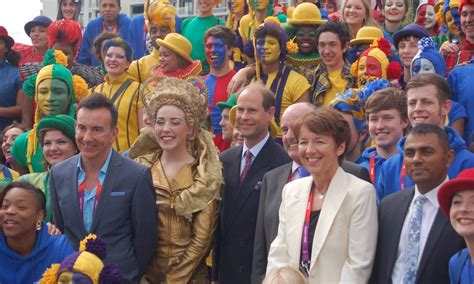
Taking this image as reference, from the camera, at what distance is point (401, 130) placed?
291 inches

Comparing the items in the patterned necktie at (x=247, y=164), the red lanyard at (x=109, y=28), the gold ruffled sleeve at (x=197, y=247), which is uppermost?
the red lanyard at (x=109, y=28)

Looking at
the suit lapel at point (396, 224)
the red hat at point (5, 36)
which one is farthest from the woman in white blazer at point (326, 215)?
the red hat at point (5, 36)

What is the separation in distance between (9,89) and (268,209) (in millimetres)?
5337

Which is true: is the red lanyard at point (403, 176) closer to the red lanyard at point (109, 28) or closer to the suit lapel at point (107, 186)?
the suit lapel at point (107, 186)

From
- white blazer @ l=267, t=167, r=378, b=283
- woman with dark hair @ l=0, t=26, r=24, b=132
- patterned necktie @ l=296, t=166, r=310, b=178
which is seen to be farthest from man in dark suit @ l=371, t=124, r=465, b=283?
woman with dark hair @ l=0, t=26, r=24, b=132

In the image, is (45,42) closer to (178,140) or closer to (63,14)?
(63,14)

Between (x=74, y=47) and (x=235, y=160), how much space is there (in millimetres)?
4918

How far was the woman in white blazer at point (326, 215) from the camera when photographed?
617 cm

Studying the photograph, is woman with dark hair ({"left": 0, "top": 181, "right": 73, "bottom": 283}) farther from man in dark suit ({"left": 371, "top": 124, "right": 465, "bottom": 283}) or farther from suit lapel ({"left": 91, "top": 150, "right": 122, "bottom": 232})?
man in dark suit ({"left": 371, "top": 124, "right": 465, "bottom": 283})

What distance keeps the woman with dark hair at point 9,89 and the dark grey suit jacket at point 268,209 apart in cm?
493

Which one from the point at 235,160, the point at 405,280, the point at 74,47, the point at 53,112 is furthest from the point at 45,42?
the point at 405,280

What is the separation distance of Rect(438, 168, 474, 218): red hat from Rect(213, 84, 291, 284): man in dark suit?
2.03 m

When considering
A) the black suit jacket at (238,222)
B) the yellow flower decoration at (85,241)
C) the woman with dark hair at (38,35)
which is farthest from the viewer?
the woman with dark hair at (38,35)

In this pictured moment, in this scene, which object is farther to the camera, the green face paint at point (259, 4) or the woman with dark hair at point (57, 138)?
the green face paint at point (259, 4)
